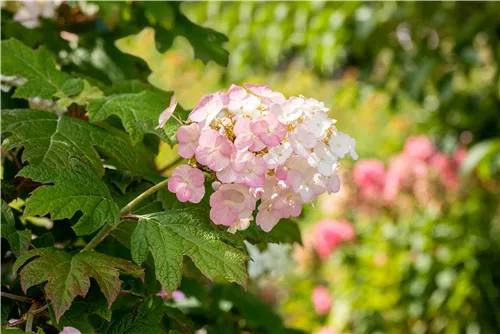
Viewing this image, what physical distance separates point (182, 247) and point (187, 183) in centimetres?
8

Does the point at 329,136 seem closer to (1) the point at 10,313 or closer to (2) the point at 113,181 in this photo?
(2) the point at 113,181

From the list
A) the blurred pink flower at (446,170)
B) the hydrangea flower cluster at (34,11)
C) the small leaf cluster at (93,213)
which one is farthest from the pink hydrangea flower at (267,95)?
the blurred pink flower at (446,170)

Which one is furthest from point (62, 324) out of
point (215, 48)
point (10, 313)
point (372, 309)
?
point (372, 309)

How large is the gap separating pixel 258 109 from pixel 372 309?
321 cm

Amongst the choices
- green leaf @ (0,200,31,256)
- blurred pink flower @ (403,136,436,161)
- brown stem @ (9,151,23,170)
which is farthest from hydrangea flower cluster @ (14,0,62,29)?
blurred pink flower @ (403,136,436,161)

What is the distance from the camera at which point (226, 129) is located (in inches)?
32.0

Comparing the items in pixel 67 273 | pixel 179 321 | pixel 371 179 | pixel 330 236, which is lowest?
pixel 330 236

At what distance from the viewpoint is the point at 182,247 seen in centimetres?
80

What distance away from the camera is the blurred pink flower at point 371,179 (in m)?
4.04

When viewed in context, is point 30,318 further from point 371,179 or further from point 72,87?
point 371,179

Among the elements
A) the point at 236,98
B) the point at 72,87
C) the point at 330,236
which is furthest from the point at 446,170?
the point at 236,98

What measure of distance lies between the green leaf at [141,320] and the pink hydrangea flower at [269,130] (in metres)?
0.25

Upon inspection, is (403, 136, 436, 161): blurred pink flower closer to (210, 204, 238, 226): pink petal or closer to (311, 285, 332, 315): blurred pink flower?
(311, 285, 332, 315): blurred pink flower

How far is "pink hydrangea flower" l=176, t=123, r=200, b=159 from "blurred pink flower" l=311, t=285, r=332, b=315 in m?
3.34
